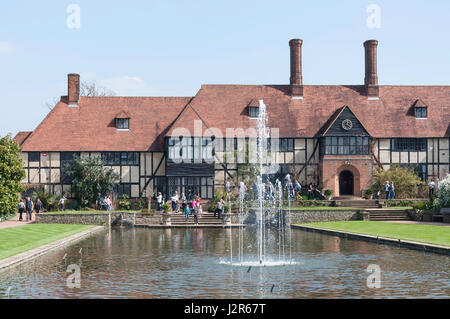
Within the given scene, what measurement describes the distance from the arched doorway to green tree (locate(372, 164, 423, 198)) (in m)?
2.85

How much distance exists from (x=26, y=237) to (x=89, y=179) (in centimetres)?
1949

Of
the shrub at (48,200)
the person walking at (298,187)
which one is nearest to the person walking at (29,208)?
the shrub at (48,200)

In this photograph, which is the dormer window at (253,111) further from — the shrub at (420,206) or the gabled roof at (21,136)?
the gabled roof at (21,136)

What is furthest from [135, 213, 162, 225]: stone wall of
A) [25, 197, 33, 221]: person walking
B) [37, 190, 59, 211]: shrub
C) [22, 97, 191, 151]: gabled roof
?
[22, 97, 191, 151]: gabled roof

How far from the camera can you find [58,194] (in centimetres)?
4766

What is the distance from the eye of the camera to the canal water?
552 inches

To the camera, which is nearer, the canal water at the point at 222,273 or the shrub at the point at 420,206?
the canal water at the point at 222,273

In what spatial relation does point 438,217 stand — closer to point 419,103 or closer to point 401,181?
point 401,181

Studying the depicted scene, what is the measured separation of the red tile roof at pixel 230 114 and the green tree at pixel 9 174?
6746 mm

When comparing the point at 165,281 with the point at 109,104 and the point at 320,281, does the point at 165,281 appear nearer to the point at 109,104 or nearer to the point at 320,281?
the point at 320,281

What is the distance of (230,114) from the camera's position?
50.1 meters

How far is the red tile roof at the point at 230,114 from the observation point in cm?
4856

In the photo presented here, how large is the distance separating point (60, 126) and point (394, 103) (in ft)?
90.4
